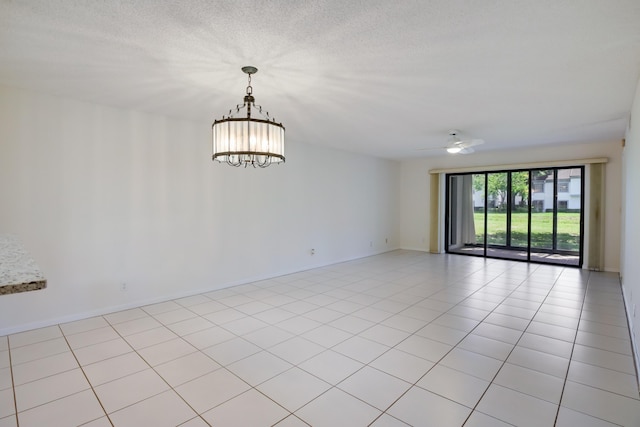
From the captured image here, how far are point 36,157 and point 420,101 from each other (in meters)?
4.02

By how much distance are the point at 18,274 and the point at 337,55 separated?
225 cm

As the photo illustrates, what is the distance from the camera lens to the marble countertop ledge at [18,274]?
1.16 m

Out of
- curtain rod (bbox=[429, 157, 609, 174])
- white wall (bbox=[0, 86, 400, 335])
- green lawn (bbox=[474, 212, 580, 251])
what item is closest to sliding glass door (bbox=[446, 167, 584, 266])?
green lawn (bbox=[474, 212, 580, 251])

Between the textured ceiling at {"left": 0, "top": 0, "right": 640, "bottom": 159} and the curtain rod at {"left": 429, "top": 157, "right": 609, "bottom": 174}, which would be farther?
the curtain rod at {"left": 429, "top": 157, "right": 609, "bottom": 174}

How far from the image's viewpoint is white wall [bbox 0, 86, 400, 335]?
3119 mm

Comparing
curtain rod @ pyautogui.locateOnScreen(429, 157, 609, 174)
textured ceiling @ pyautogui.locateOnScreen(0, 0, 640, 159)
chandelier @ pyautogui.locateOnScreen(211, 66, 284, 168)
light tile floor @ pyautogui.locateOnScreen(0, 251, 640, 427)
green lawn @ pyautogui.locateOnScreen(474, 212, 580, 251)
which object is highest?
textured ceiling @ pyautogui.locateOnScreen(0, 0, 640, 159)


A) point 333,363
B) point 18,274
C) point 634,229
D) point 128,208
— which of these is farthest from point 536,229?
point 18,274

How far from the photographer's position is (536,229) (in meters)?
6.75

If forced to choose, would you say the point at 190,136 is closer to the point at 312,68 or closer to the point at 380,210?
the point at 312,68

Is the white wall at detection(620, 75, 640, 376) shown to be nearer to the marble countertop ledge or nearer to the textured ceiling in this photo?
the textured ceiling

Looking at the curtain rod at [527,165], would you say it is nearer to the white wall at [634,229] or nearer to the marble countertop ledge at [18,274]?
the white wall at [634,229]

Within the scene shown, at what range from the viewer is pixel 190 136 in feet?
14.0

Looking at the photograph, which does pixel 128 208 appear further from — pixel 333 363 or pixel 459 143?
pixel 459 143

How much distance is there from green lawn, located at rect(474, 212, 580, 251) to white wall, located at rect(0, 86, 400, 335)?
15.5 ft
